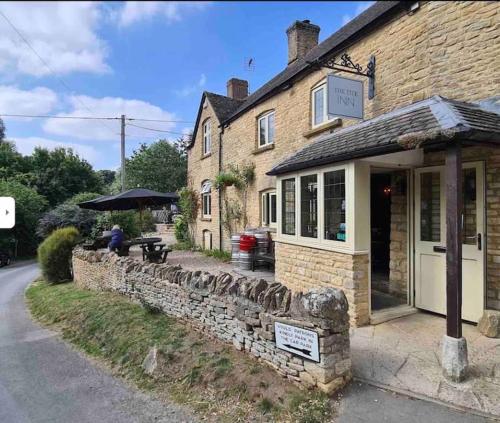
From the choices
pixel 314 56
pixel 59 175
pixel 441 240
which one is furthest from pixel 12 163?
pixel 441 240

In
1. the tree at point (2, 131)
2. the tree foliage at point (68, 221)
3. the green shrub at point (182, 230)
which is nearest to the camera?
the green shrub at point (182, 230)

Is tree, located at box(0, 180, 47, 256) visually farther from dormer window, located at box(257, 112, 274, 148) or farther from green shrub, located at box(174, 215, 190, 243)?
dormer window, located at box(257, 112, 274, 148)

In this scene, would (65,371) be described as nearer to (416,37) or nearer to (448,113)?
(448,113)

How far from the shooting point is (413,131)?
4355 mm

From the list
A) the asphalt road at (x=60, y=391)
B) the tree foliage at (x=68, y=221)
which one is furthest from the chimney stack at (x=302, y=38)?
the tree foliage at (x=68, y=221)

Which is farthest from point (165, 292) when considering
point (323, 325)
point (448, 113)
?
point (448, 113)

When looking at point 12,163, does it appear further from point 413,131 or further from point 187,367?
point 413,131

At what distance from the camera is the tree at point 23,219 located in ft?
69.2

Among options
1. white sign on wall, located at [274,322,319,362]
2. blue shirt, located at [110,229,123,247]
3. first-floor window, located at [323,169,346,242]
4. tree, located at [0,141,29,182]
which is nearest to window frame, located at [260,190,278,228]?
blue shirt, located at [110,229,123,247]

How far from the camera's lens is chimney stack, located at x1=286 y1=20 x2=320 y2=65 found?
1266 cm

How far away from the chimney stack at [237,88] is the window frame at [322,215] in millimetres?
11505

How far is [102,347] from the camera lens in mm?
6223

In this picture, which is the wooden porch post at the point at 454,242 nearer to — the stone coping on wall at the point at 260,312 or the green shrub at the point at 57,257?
the stone coping on wall at the point at 260,312

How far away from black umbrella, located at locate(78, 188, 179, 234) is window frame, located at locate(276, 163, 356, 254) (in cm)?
545
